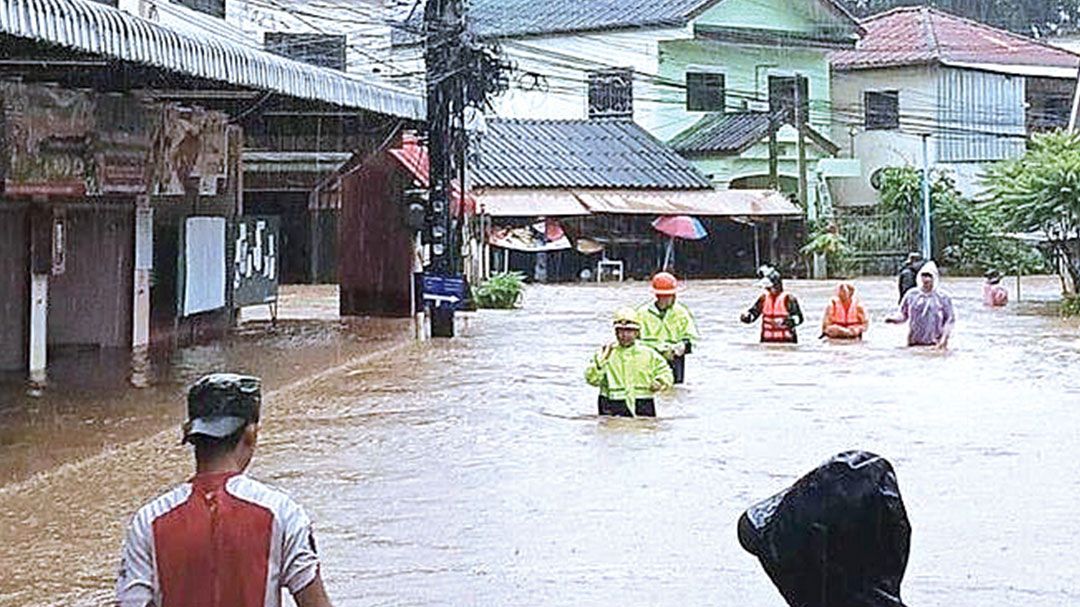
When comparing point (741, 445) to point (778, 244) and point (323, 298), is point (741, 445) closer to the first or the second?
point (323, 298)

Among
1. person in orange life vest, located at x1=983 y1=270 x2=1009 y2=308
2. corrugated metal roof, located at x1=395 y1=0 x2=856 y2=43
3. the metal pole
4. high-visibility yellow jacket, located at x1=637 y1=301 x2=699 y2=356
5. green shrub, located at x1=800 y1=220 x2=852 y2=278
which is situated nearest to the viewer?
high-visibility yellow jacket, located at x1=637 y1=301 x2=699 y2=356

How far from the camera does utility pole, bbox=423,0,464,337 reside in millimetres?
23875

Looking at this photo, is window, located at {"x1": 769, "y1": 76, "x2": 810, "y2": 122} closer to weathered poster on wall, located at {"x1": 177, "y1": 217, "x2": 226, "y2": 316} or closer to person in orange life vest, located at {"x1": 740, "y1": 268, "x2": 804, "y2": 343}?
person in orange life vest, located at {"x1": 740, "y1": 268, "x2": 804, "y2": 343}

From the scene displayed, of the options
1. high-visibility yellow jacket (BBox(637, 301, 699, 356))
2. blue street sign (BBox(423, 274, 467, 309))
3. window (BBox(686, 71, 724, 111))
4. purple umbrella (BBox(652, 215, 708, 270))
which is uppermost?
window (BBox(686, 71, 724, 111))

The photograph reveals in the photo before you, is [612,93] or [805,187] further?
[612,93]

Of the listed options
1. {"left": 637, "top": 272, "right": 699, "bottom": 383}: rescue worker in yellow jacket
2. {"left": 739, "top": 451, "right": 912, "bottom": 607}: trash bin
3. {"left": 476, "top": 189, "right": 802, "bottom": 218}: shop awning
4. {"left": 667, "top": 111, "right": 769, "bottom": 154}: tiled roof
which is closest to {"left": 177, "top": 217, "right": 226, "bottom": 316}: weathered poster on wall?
{"left": 637, "top": 272, "right": 699, "bottom": 383}: rescue worker in yellow jacket

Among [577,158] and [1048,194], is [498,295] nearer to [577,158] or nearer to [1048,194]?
[1048,194]

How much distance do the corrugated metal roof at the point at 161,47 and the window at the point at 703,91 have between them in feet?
102

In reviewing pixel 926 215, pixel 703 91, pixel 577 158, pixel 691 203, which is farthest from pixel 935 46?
pixel 577 158

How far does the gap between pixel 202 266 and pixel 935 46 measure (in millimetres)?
35624

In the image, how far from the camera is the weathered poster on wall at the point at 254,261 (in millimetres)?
24953

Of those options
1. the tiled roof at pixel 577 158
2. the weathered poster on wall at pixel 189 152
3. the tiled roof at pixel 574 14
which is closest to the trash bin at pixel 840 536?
the weathered poster on wall at pixel 189 152

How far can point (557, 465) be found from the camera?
12.3 meters

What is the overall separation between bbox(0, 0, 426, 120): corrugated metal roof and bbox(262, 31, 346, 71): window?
659 inches
